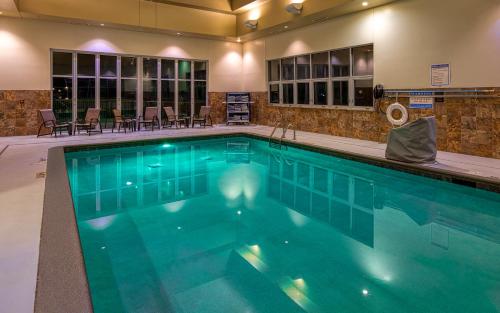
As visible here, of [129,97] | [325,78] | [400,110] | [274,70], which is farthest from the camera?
[274,70]

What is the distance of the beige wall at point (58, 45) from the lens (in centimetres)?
1027

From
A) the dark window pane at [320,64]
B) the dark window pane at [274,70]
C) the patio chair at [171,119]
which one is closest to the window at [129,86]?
the patio chair at [171,119]

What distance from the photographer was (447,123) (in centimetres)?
773

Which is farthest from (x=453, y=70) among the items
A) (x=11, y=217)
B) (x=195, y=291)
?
(x=11, y=217)

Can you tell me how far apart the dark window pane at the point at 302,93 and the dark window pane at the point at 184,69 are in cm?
408

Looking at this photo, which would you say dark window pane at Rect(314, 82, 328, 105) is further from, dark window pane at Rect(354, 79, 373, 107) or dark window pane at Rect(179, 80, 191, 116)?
dark window pane at Rect(179, 80, 191, 116)

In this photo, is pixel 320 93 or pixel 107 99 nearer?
pixel 320 93

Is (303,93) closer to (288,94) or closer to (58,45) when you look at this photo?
(288,94)

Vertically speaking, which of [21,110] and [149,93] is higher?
[149,93]

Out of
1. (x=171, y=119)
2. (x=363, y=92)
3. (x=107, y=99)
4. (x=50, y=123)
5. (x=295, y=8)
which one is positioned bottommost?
(x=50, y=123)

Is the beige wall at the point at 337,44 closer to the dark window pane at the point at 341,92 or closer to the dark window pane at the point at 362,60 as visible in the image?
the dark window pane at the point at 362,60

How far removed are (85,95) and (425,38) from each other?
950cm

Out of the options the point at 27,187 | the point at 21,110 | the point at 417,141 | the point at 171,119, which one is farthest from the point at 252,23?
the point at 27,187

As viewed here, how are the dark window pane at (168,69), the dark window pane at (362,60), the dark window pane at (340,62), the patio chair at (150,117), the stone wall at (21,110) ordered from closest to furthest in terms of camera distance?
the dark window pane at (362,60) < the dark window pane at (340,62) < the stone wall at (21,110) < the patio chair at (150,117) < the dark window pane at (168,69)
